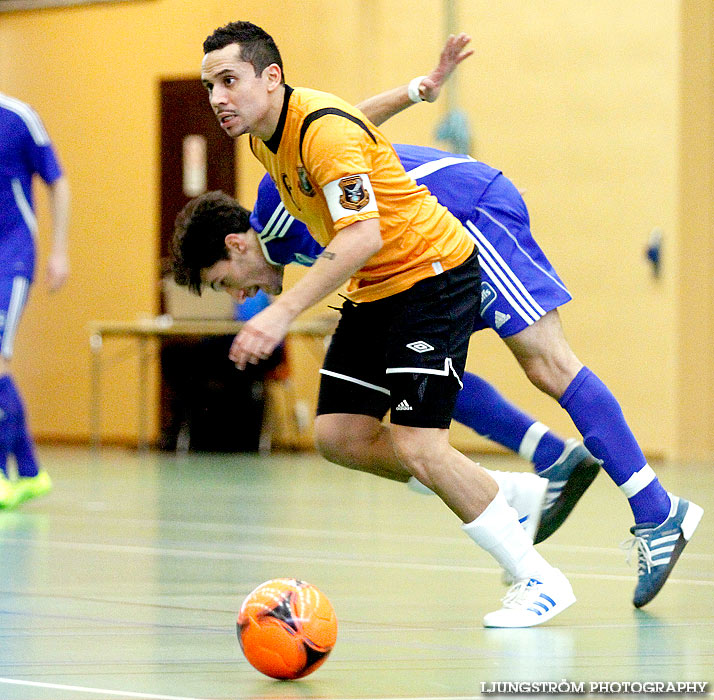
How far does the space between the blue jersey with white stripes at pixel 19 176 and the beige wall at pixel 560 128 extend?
15.8ft

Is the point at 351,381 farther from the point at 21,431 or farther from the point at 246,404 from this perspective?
the point at 246,404

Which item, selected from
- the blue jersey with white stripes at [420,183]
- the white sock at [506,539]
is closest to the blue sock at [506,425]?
the blue jersey with white stripes at [420,183]

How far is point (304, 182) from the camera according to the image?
11.3ft

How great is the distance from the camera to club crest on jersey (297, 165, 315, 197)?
3420 millimetres

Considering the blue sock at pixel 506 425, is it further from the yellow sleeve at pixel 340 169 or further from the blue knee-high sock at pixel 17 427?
the blue knee-high sock at pixel 17 427

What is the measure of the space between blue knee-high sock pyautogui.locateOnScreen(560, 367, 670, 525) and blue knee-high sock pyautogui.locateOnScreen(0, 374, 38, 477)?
367cm

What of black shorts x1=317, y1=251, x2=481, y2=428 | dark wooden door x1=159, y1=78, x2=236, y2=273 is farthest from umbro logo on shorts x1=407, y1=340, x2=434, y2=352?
dark wooden door x1=159, y1=78, x2=236, y2=273

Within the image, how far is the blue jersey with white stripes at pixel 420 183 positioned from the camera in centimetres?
402

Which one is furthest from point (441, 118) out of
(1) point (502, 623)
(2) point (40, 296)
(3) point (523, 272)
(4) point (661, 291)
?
(1) point (502, 623)

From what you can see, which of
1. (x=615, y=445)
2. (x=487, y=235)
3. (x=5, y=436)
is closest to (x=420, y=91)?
(x=487, y=235)

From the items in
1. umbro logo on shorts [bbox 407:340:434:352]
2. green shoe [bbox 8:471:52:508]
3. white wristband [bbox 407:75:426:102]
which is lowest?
green shoe [bbox 8:471:52:508]

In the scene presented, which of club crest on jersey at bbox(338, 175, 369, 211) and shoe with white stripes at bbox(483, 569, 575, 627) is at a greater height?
club crest on jersey at bbox(338, 175, 369, 211)

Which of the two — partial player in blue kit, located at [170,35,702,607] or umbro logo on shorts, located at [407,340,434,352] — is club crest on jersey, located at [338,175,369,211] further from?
partial player in blue kit, located at [170,35,702,607]

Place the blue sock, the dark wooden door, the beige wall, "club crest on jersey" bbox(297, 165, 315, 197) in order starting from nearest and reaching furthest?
"club crest on jersey" bbox(297, 165, 315, 197) → the blue sock → the beige wall → the dark wooden door
